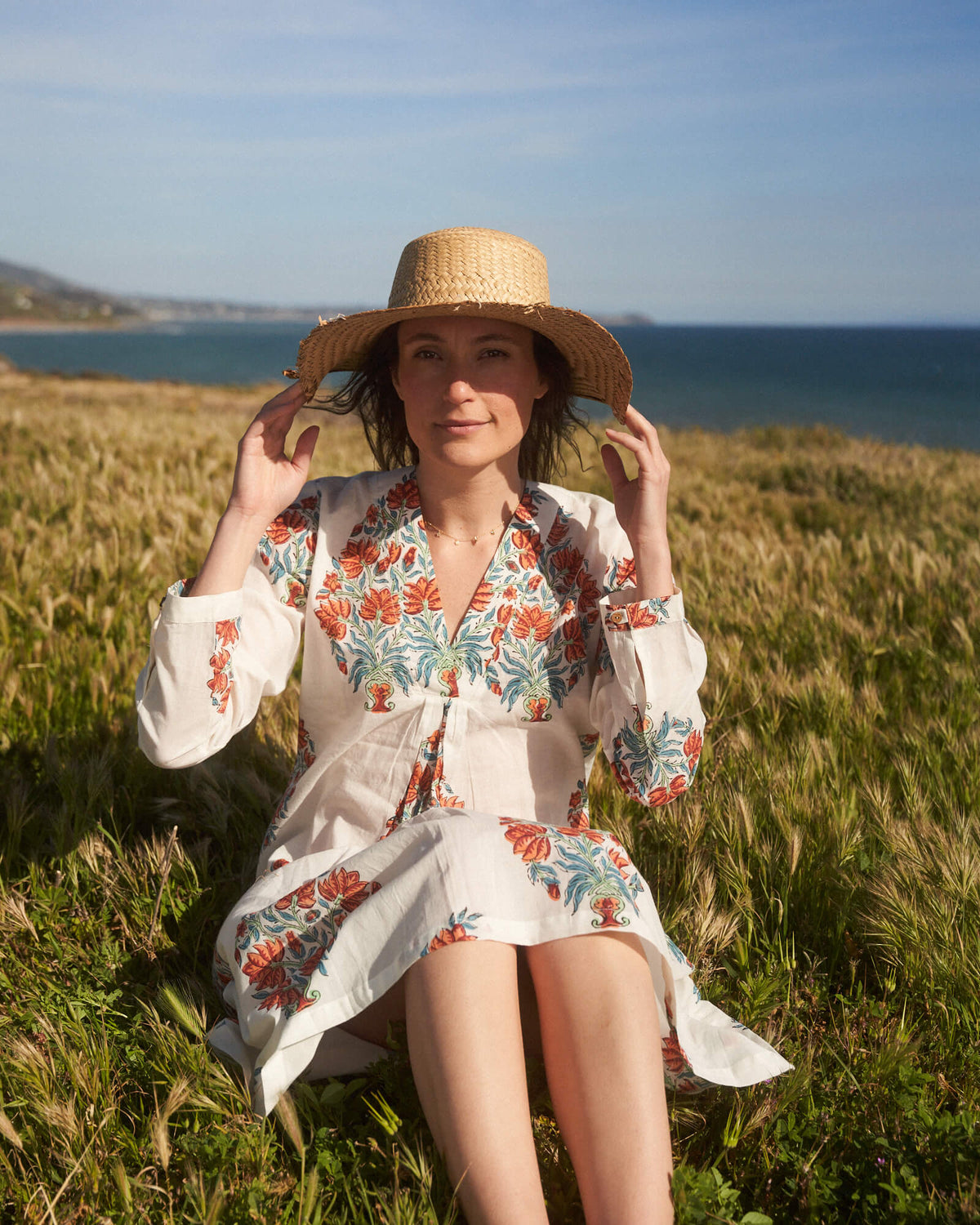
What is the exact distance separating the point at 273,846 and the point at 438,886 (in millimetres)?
719

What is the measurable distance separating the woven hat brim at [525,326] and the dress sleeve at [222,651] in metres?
0.38

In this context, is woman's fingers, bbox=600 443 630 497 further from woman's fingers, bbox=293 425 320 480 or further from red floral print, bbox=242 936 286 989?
red floral print, bbox=242 936 286 989

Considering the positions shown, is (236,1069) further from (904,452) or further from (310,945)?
(904,452)

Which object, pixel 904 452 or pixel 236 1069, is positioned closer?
pixel 236 1069

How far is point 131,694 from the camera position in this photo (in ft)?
11.2

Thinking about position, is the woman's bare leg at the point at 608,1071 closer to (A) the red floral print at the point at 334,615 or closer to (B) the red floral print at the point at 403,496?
(A) the red floral print at the point at 334,615

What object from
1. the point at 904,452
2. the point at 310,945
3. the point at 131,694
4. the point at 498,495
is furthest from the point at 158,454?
the point at 904,452

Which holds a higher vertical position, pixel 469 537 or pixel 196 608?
pixel 469 537

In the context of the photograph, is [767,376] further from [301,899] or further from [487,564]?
[301,899]

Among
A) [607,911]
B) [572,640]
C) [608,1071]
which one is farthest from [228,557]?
[608,1071]

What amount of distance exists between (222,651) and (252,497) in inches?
13.2

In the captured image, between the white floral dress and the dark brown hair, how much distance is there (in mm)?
151

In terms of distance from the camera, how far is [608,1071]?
1.68 meters

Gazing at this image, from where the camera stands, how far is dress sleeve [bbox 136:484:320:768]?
2.07m
